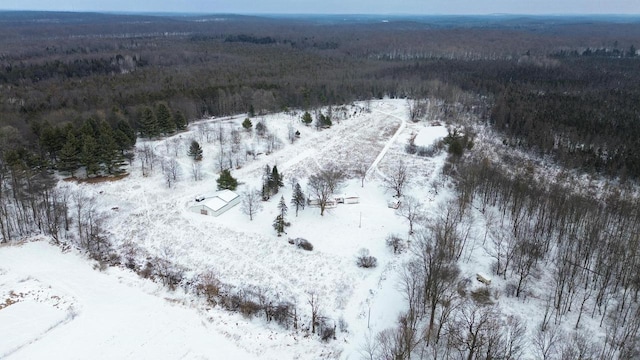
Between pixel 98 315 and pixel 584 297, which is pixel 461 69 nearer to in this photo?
pixel 584 297

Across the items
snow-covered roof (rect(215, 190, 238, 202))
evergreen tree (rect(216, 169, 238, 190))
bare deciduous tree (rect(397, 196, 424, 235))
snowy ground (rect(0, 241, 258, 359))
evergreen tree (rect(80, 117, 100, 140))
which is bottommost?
snowy ground (rect(0, 241, 258, 359))

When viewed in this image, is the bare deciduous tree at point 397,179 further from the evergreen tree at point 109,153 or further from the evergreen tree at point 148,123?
the evergreen tree at point 148,123

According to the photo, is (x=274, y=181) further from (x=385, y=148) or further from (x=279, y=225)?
(x=385, y=148)

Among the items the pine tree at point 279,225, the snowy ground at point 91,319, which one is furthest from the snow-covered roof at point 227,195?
the snowy ground at point 91,319

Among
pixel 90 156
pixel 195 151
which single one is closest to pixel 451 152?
pixel 195 151

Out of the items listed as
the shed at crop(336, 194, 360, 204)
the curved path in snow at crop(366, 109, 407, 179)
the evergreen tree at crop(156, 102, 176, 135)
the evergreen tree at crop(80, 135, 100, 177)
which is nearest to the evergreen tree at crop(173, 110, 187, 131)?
the evergreen tree at crop(156, 102, 176, 135)

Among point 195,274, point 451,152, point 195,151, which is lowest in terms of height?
point 195,274

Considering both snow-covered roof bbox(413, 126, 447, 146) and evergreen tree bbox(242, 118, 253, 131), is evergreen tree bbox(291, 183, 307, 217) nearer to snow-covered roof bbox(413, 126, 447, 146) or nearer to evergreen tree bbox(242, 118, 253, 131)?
snow-covered roof bbox(413, 126, 447, 146)
